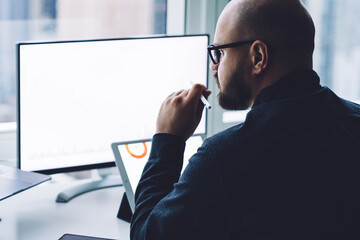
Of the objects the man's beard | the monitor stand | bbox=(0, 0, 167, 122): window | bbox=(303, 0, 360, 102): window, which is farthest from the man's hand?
bbox=(303, 0, 360, 102): window

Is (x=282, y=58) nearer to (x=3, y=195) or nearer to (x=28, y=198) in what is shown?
(x=3, y=195)

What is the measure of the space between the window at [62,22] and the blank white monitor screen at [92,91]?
0.39m

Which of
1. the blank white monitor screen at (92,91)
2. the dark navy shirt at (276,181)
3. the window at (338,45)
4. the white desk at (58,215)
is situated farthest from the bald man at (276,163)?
the window at (338,45)

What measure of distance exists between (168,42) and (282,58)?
596mm

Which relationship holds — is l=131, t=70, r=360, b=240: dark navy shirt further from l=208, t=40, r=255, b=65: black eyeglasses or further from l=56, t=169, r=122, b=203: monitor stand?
l=56, t=169, r=122, b=203: monitor stand

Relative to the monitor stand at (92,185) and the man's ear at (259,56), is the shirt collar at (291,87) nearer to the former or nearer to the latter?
the man's ear at (259,56)

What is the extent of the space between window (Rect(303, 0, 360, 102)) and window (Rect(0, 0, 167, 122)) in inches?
29.2

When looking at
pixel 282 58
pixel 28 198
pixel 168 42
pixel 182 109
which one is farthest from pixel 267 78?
pixel 28 198

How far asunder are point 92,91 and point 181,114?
0.43 metres

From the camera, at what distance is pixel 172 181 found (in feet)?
3.60

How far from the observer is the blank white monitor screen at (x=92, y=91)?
56.4 inches

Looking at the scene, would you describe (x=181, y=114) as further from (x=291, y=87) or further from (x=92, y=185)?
(x=92, y=185)

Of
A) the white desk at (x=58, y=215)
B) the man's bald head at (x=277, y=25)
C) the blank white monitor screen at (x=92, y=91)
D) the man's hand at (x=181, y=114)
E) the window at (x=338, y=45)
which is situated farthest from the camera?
the window at (x=338, y=45)

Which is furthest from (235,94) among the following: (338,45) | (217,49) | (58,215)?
(338,45)
